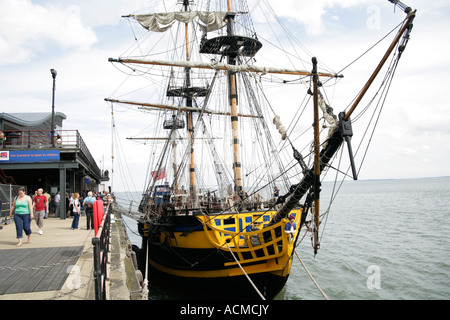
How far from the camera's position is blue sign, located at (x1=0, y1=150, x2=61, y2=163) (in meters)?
19.1

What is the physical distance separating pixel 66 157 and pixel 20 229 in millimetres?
12273

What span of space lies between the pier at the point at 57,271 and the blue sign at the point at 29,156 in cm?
821

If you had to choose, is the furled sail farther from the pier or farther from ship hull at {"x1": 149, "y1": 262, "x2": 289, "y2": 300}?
ship hull at {"x1": 149, "y1": 262, "x2": 289, "y2": 300}

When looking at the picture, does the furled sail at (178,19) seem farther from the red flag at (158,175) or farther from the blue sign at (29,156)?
the blue sign at (29,156)

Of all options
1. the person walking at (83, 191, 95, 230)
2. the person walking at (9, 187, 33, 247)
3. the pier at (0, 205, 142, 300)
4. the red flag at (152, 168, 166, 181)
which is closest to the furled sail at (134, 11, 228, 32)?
the red flag at (152, 168, 166, 181)

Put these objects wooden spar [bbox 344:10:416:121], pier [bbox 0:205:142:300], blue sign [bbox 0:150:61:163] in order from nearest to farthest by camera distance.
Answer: pier [bbox 0:205:142:300] → wooden spar [bbox 344:10:416:121] → blue sign [bbox 0:150:61:163]

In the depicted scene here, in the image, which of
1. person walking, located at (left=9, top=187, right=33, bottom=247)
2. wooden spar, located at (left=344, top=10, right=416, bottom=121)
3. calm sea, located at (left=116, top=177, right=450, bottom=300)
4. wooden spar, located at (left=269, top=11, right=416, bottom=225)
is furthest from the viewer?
calm sea, located at (left=116, top=177, right=450, bottom=300)

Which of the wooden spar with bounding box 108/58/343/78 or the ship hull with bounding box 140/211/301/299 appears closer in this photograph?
the ship hull with bounding box 140/211/301/299

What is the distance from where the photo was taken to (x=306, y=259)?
2228 centimetres

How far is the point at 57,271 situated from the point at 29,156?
14.3 m

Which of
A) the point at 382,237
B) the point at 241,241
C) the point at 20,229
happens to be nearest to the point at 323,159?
the point at 241,241

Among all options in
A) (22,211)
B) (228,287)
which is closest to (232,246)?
(228,287)

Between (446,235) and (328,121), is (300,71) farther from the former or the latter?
(446,235)

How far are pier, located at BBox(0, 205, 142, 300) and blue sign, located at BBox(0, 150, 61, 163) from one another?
8207mm
